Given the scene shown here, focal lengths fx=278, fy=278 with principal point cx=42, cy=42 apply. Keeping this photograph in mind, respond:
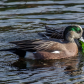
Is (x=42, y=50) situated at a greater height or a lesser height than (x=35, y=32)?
lesser

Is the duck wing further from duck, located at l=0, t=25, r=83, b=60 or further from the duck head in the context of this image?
the duck head

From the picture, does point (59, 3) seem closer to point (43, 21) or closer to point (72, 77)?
point (43, 21)

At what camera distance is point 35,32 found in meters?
11.1

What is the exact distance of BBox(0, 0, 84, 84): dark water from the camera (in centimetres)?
696

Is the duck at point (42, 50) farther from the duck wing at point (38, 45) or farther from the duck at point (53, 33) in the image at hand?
the duck at point (53, 33)

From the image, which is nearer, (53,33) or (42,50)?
(42,50)

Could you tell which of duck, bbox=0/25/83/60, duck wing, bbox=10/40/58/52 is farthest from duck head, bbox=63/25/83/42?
duck wing, bbox=10/40/58/52

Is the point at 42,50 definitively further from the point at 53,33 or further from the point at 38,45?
the point at 53,33

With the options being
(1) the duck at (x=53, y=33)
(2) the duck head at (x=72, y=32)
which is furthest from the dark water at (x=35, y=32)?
(2) the duck head at (x=72, y=32)

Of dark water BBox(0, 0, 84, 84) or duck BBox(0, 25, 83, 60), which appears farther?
duck BBox(0, 25, 83, 60)

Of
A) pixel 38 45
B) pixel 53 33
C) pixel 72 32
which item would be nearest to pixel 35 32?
pixel 53 33

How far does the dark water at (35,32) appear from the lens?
6.96 m

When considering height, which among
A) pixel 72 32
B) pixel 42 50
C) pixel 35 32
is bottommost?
pixel 42 50

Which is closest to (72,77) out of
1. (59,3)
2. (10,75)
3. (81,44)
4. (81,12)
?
(10,75)
